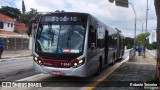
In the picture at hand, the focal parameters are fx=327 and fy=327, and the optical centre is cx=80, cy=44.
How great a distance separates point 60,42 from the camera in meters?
13.1

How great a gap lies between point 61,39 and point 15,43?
37.3 meters

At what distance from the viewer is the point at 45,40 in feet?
43.8

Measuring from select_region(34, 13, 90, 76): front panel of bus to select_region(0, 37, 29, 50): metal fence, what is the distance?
32.8 metres

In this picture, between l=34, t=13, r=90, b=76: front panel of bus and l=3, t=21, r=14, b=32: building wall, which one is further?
l=3, t=21, r=14, b=32: building wall

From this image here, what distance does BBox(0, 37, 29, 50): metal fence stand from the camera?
4596 cm

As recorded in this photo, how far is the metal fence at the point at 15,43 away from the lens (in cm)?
4596

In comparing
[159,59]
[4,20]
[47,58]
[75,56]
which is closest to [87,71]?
[75,56]

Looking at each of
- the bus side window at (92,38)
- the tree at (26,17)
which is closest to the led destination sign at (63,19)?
the bus side window at (92,38)

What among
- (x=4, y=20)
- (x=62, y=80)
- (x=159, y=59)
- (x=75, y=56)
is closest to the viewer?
(x=159, y=59)

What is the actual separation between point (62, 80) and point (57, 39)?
207 cm

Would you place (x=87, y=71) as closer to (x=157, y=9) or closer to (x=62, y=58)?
(x=62, y=58)

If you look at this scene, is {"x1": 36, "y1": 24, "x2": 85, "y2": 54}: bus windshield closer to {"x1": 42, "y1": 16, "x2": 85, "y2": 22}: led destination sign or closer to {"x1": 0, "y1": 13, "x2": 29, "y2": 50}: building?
{"x1": 42, "y1": 16, "x2": 85, "y2": 22}: led destination sign

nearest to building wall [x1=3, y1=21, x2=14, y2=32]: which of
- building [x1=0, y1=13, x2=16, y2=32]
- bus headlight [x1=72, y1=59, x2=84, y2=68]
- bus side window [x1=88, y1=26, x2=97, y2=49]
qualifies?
building [x1=0, y1=13, x2=16, y2=32]

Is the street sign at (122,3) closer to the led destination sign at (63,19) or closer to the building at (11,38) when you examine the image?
the led destination sign at (63,19)
